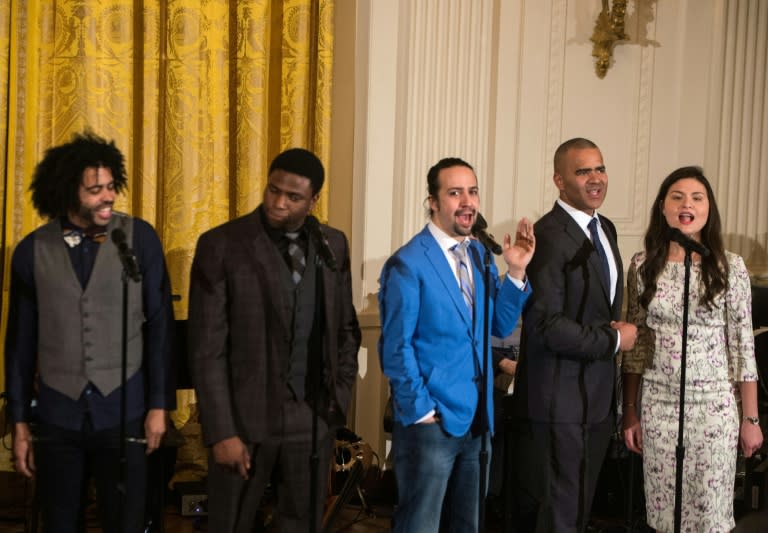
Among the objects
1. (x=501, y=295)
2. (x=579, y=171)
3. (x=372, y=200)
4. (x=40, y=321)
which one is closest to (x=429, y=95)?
(x=372, y=200)

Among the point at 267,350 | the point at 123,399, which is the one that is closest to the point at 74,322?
the point at 123,399

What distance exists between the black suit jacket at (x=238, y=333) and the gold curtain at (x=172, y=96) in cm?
177

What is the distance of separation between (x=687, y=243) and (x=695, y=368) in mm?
453

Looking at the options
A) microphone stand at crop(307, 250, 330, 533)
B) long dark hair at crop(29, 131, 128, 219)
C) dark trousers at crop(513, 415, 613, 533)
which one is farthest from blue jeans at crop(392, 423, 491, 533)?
long dark hair at crop(29, 131, 128, 219)

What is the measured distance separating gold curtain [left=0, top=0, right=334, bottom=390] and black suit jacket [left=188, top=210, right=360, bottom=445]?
177cm

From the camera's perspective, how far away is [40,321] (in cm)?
327

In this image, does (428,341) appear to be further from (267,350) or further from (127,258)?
(127,258)

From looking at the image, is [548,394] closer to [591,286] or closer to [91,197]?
[591,286]

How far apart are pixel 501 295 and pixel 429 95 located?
74.3 inches

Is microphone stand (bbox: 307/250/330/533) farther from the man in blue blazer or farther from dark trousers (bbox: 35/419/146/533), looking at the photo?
dark trousers (bbox: 35/419/146/533)

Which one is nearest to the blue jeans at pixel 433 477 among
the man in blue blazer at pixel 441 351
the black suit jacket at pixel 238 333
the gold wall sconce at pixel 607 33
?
the man in blue blazer at pixel 441 351

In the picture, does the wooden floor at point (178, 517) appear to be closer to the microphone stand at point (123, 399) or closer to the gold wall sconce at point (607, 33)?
the microphone stand at point (123, 399)

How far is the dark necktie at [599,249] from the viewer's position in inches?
148

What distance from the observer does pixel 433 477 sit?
345 centimetres
